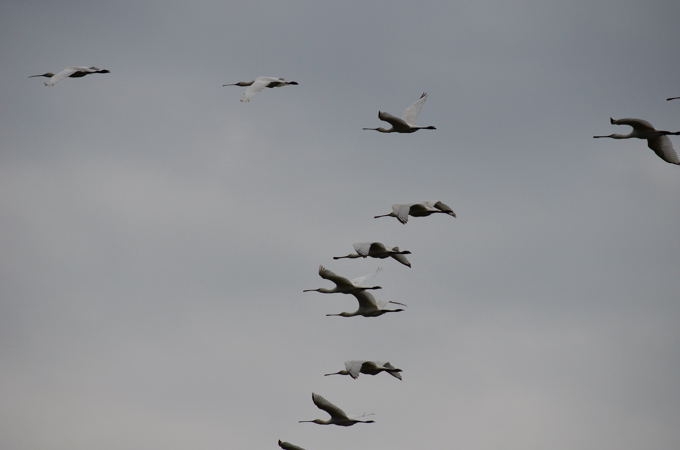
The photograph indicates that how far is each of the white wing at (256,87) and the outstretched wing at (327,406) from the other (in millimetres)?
11908

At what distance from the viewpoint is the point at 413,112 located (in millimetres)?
62562

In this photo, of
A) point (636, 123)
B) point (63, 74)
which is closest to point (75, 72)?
point (63, 74)

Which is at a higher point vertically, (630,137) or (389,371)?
(630,137)

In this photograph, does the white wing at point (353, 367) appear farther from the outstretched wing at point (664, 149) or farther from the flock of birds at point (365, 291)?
the outstretched wing at point (664, 149)

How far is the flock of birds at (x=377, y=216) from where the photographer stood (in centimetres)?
5456

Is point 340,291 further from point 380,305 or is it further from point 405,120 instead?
point 405,120

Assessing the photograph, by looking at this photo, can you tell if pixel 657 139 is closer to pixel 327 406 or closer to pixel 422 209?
pixel 422 209

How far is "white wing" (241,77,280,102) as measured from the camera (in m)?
56.0

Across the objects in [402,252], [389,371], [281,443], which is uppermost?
[402,252]

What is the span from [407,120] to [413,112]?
1.92ft

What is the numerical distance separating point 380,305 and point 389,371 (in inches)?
232

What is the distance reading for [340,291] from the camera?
6041 cm

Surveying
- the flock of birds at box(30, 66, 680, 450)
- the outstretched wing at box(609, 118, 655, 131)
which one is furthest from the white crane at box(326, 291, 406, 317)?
the outstretched wing at box(609, 118, 655, 131)

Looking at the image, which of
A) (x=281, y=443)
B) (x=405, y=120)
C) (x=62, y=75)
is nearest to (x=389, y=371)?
(x=281, y=443)
